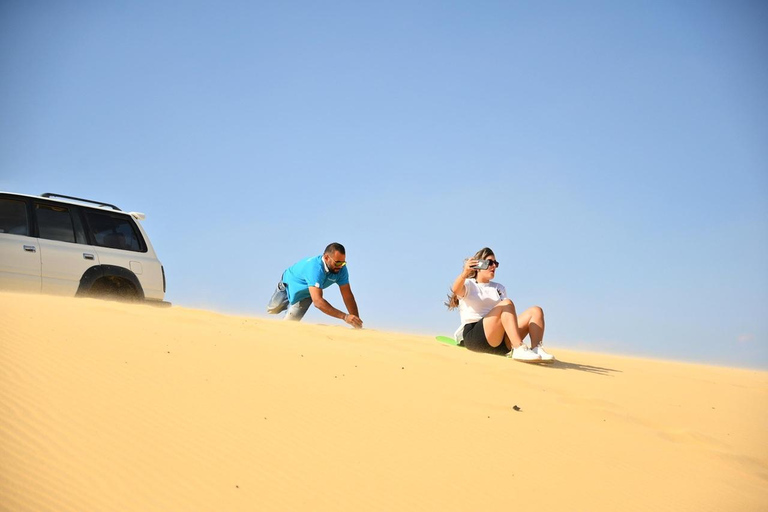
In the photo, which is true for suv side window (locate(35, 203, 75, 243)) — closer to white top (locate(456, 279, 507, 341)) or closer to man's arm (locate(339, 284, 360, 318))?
man's arm (locate(339, 284, 360, 318))

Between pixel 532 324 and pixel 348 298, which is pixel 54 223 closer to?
pixel 348 298

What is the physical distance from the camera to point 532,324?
26.1 ft

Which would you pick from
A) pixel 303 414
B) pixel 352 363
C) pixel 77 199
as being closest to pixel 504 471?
pixel 303 414

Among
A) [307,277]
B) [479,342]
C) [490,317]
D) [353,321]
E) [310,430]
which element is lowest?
[310,430]

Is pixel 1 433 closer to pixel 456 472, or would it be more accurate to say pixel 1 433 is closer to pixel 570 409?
pixel 456 472

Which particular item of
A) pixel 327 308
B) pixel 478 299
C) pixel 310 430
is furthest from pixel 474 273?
pixel 310 430

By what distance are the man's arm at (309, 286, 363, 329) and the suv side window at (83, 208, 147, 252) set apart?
241cm

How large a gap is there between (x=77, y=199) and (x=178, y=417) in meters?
5.37

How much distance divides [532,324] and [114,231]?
18.6 feet

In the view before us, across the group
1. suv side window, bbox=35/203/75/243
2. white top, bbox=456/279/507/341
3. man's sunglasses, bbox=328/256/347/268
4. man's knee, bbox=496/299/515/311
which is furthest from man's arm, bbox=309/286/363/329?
suv side window, bbox=35/203/75/243

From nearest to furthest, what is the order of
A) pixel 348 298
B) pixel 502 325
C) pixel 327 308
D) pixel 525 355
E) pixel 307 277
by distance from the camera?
1. pixel 525 355
2. pixel 502 325
3. pixel 327 308
4. pixel 307 277
5. pixel 348 298

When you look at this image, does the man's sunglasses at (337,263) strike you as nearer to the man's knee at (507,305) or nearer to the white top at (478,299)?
the white top at (478,299)

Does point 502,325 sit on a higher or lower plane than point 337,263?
lower

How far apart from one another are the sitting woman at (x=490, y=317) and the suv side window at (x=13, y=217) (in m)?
5.41
